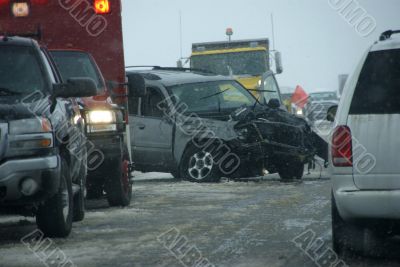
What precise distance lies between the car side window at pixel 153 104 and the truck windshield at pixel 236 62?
765 cm

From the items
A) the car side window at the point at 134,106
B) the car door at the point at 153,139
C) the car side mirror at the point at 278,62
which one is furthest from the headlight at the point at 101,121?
the car side mirror at the point at 278,62

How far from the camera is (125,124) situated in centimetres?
1238

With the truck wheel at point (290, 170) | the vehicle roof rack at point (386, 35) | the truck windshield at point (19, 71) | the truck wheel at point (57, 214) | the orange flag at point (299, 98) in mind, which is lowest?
the orange flag at point (299, 98)

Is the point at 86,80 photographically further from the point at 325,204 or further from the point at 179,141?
the point at 179,141

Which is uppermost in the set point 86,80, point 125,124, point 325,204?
point 86,80

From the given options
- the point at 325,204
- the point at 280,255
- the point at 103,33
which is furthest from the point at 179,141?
the point at 280,255

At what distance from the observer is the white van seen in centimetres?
704

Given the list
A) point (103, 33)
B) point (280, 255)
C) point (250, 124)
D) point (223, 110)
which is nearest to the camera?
point (280, 255)

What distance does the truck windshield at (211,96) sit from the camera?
16.7 meters

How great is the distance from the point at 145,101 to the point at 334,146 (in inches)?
380

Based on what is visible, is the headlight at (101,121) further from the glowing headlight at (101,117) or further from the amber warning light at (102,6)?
the amber warning light at (102,6)

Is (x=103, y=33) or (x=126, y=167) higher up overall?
(x=103, y=33)

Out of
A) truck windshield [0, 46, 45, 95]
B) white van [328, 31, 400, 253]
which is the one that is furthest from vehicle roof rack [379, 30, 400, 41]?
truck windshield [0, 46, 45, 95]

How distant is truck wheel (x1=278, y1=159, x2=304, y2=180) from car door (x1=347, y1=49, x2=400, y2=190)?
879cm
